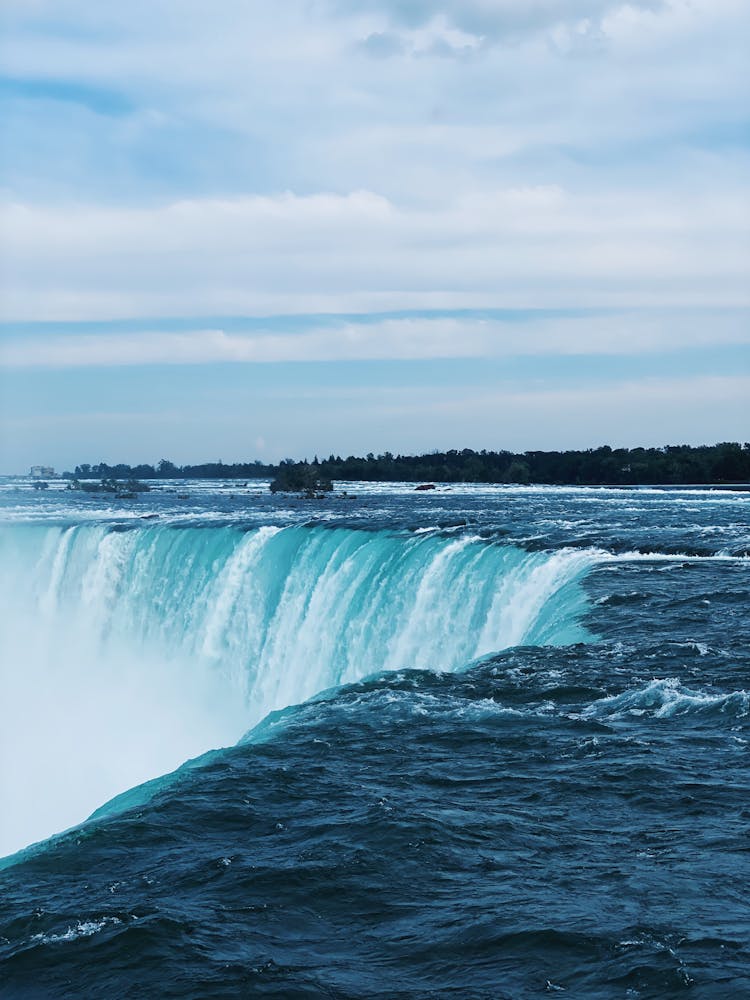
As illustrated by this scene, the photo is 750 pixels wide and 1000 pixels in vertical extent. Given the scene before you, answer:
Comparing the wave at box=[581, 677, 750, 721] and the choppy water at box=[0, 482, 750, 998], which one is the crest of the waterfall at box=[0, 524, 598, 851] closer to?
the choppy water at box=[0, 482, 750, 998]

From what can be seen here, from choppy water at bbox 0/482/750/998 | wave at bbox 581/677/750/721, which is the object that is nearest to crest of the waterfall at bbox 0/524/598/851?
choppy water at bbox 0/482/750/998

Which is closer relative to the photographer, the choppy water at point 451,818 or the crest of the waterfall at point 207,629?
the choppy water at point 451,818

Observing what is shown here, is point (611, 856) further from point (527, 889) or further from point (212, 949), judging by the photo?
point (212, 949)

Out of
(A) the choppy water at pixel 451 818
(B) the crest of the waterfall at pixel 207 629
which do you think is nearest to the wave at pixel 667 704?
(A) the choppy water at pixel 451 818

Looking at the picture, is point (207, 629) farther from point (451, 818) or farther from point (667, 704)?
point (451, 818)

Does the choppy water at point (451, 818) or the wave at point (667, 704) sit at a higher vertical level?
the wave at point (667, 704)

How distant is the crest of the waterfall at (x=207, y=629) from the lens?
20.0 metres

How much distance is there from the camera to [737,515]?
3519 cm

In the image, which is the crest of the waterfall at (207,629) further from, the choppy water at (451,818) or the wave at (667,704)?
the wave at (667,704)

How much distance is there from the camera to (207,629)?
2677cm

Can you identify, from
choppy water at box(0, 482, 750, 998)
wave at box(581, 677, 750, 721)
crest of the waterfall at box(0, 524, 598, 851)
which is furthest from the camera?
crest of the waterfall at box(0, 524, 598, 851)

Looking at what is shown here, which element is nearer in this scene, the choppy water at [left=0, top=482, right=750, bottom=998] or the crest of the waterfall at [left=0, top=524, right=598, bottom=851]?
the choppy water at [left=0, top=482, right=750, bottom=998]

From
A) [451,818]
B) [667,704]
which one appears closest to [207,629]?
[667,704]

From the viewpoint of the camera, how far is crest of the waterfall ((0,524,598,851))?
20.0m
